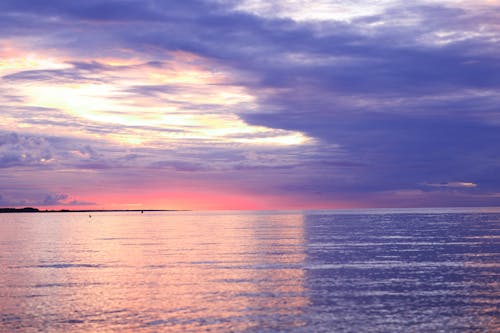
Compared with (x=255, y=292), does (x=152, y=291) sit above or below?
below

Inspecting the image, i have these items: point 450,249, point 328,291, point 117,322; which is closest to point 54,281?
point 117,322

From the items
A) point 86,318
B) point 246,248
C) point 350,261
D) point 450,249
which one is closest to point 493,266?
point 350,261

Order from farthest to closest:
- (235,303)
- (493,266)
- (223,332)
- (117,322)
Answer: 1. (493,266)
2. (235,303)
3. (117,322)
4. (223,332)

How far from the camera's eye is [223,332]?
39.5 metres

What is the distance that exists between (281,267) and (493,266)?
27461mm

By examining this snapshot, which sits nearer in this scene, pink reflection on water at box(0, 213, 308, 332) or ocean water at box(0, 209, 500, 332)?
ocean water at box(0, 209, 500, 332)

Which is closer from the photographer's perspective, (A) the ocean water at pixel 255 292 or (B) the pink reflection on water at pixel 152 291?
(A) the ocean water at pixel 255 292

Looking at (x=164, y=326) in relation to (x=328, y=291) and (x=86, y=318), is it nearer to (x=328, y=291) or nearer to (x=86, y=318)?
(x=86, y=318)

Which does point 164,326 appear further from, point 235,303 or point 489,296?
point 489,296

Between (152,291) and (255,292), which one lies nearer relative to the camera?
(255,292)

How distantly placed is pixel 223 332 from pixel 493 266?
4648 cm

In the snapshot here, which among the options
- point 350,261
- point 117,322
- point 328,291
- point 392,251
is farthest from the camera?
point 392,251

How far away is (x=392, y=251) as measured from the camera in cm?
9488

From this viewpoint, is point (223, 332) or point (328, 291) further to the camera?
point (328, 291)
